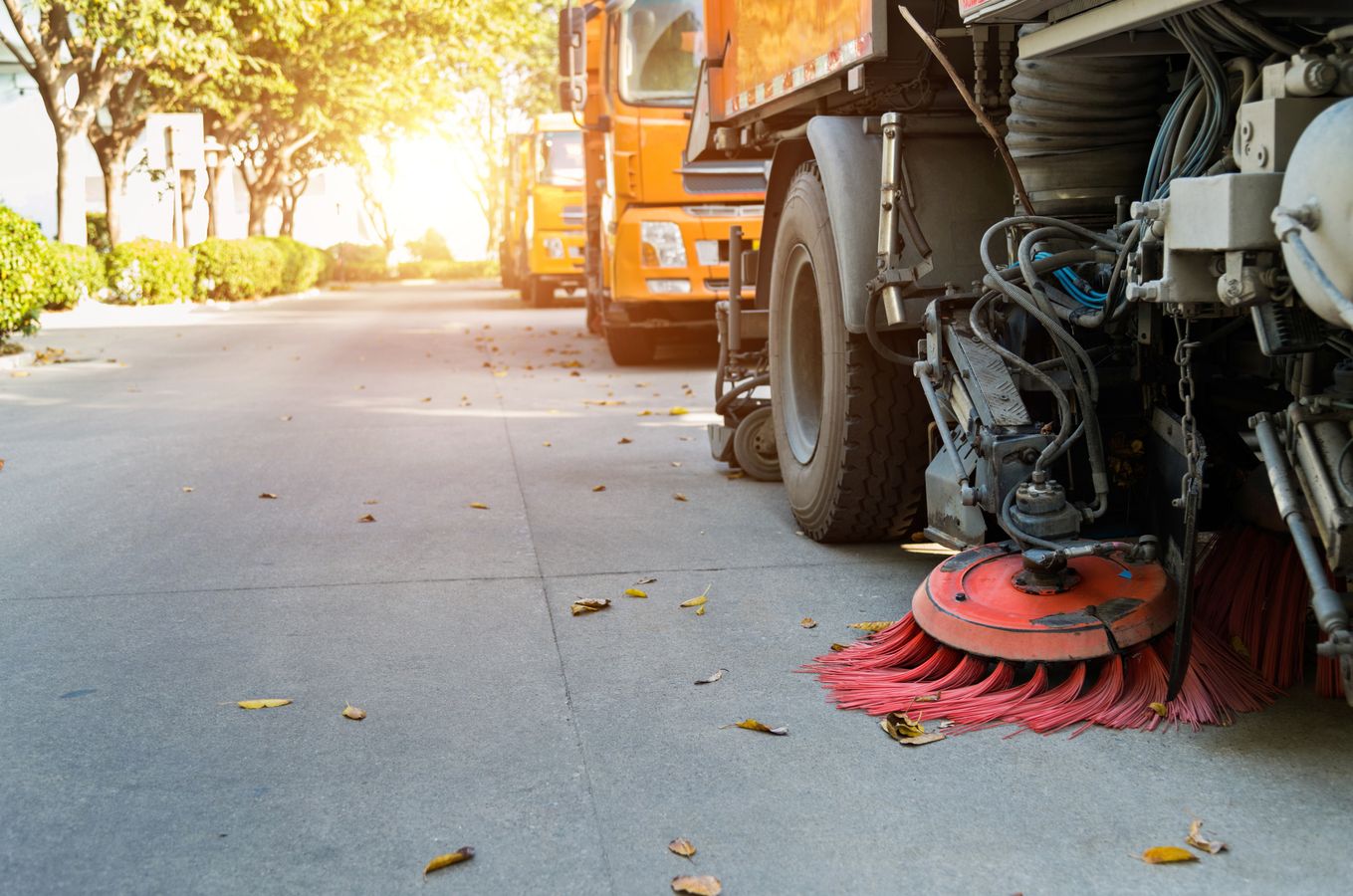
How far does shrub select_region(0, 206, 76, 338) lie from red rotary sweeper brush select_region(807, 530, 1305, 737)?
38.9ft

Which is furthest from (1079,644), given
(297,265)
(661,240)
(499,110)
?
(499,110)

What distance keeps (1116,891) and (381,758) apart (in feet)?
5.39

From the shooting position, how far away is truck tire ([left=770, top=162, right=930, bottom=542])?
17.1 feet

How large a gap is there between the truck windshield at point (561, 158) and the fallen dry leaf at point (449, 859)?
21.0m

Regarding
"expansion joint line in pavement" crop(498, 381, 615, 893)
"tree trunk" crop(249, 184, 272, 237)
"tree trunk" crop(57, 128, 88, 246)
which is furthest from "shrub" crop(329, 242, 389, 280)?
"expansion joint line in pavement" crop(498, 381, 615, 893)

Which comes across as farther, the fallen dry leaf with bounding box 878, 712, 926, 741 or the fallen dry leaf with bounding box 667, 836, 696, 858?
the fallen dry leaf with bounding box 878, 712, 926, 741

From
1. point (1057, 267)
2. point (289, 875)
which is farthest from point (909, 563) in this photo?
point (289, 875)

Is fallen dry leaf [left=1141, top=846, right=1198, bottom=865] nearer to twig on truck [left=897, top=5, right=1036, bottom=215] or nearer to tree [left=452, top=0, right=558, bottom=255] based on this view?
twig on truck [left=897, top=5, right=1036, bottom=215]

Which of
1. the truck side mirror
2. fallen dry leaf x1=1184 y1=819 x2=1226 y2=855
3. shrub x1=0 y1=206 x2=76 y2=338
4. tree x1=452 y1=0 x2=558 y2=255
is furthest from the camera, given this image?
tree x1=452 y1=0 x2=558 y2=255

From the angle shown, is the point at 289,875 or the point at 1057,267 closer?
the point at 289,875

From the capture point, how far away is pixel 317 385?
12250 millimetres

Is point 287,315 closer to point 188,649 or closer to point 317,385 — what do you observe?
point 317,385

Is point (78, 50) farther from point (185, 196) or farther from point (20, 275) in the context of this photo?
point (20, 275)

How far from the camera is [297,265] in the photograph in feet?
107
